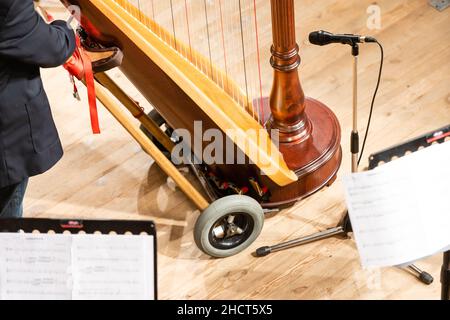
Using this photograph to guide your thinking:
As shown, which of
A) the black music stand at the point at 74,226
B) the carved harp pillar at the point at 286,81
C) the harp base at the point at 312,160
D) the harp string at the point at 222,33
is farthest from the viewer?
the harp string at the point at 222,33

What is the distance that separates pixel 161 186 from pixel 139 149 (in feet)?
0.79

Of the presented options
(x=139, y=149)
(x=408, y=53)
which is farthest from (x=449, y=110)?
(x=139, y=149)

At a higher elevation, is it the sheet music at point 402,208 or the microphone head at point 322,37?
the microphone head at point 322,37

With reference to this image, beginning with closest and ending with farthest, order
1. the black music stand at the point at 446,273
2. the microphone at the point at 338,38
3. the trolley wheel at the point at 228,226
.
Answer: the black music stand at the point at 446,273 < the microphone at the point at 338,38 < the trolley wheel at the point at 228,226

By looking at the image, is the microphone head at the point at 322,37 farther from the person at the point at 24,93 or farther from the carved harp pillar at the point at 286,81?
the person at the point at 24,93

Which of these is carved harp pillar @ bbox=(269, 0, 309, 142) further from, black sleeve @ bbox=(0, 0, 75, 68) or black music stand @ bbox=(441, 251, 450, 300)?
black music stand @ bbox=(441, 251, 450, 300)

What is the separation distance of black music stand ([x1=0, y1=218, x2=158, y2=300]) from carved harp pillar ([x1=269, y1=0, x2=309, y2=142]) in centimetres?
90

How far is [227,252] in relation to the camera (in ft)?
9.39

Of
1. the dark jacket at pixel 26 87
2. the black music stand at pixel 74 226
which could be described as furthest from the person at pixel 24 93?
the black music stand at pixel 74 226

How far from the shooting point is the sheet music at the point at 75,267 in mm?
1908

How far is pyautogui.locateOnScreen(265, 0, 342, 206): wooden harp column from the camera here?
108 inches

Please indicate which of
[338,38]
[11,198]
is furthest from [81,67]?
[338,38]

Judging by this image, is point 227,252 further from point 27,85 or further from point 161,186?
point 27,85

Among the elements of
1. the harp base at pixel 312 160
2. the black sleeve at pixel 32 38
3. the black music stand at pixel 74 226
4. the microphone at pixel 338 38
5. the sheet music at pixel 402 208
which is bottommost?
the harp base at pixel 312 160
